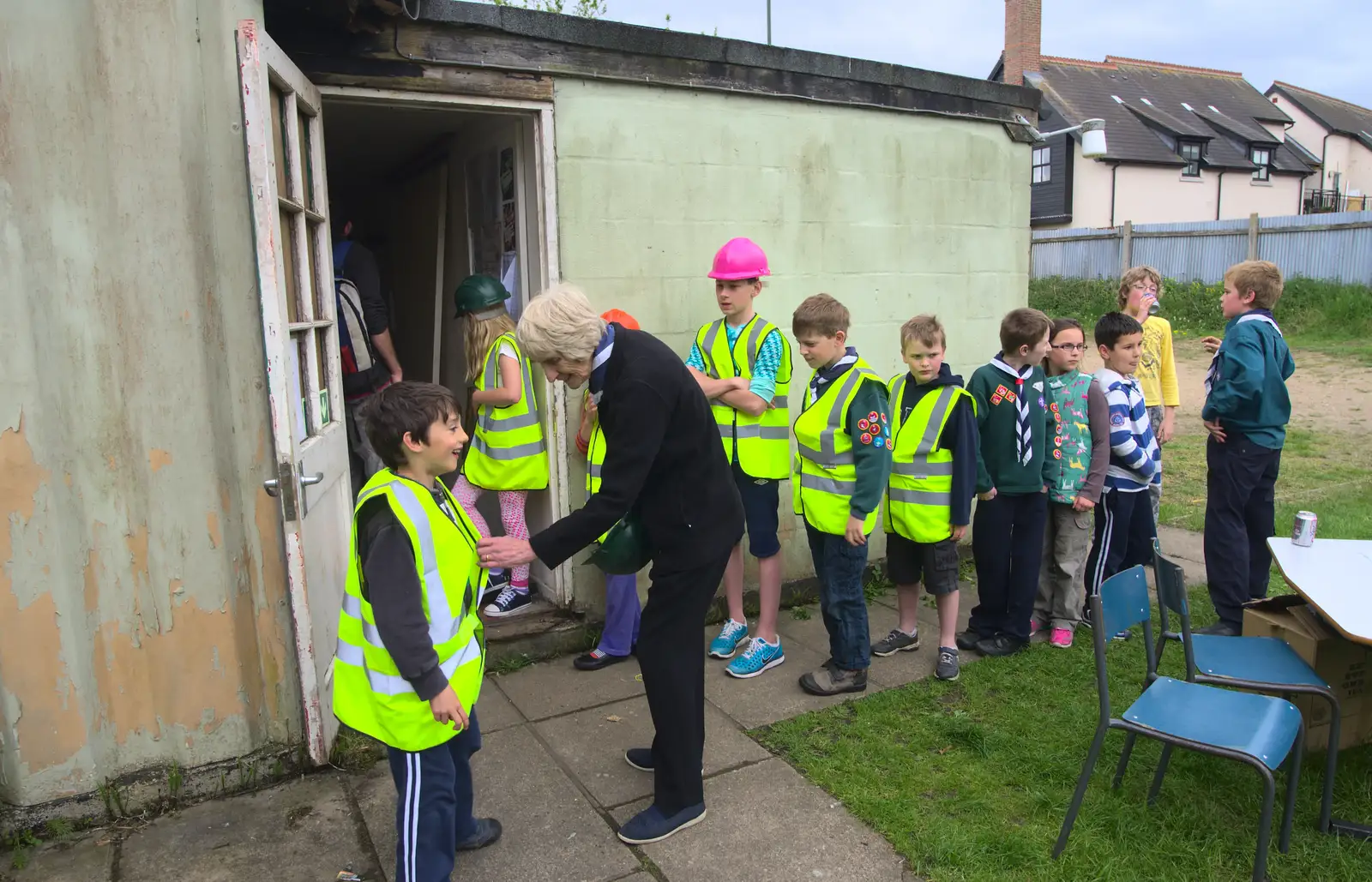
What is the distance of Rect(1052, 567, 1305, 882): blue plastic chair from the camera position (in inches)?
97.7

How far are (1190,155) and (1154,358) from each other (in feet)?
103

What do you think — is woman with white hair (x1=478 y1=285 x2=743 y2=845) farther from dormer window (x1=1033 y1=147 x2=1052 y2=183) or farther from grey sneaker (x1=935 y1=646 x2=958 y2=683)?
dormer window (x1=1033 y1=147 x2=1052 y2=183)

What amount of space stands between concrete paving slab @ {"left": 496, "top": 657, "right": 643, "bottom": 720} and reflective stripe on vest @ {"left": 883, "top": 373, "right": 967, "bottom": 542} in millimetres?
1450

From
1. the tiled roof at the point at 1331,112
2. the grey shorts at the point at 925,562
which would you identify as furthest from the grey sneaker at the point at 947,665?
the tiled roof at the point at 1331,112

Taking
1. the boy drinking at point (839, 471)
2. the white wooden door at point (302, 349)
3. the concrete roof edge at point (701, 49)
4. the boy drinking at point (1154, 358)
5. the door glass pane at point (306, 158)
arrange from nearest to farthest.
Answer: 1. the white wooden door at point (302, 349)
2. the door glass pane at point (306, 158)
3. the boy drinking at point (839, 471)
4. the concrete roof edge at point (701, 49)
5. the boy drinking at point (1154, 358)

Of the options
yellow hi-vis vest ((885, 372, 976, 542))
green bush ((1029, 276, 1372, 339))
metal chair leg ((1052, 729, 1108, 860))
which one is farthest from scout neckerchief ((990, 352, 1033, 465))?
green bush ((1029, 276, 1372, 339))

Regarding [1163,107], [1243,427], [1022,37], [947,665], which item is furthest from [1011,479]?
[1163,107]

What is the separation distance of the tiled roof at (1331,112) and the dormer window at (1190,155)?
14.2 m

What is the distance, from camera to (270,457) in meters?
3.25

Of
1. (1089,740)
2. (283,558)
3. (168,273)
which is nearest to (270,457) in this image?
(283,558)

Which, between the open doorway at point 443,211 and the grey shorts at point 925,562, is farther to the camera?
the open doorway at point 443,211

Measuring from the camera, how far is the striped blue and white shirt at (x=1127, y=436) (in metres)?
4.51

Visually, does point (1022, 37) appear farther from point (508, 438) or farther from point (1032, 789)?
point (1032, 789)

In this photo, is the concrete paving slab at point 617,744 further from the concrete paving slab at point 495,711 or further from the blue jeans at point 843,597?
the blue jeans at point 843,597
